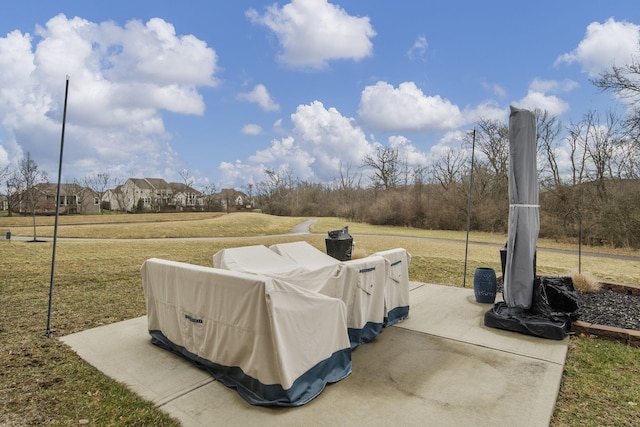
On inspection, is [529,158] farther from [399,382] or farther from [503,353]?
[399,382]

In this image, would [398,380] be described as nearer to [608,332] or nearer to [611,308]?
[608,332]

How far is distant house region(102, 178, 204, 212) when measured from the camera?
51.3m

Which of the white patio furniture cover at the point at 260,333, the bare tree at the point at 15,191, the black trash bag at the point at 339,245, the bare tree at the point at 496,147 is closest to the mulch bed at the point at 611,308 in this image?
the white patio furniture cover at the point at 260,333

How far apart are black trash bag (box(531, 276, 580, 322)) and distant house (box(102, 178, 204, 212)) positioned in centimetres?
4880

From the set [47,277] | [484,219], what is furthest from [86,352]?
[484,219]

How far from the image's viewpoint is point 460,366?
140 inches

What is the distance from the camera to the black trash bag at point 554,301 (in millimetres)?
4639

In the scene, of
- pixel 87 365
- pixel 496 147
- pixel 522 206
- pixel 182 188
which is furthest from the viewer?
pixel 182 188

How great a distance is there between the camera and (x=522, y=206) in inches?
180

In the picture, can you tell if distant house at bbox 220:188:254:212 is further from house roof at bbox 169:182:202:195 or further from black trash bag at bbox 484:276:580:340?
black trash bag at bbox 484:276:580:340

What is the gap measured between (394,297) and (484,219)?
25.9 metres

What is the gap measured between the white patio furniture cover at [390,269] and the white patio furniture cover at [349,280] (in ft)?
0.84

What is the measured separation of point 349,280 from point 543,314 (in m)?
2.75

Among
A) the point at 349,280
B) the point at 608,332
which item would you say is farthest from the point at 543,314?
the point at 349,280
